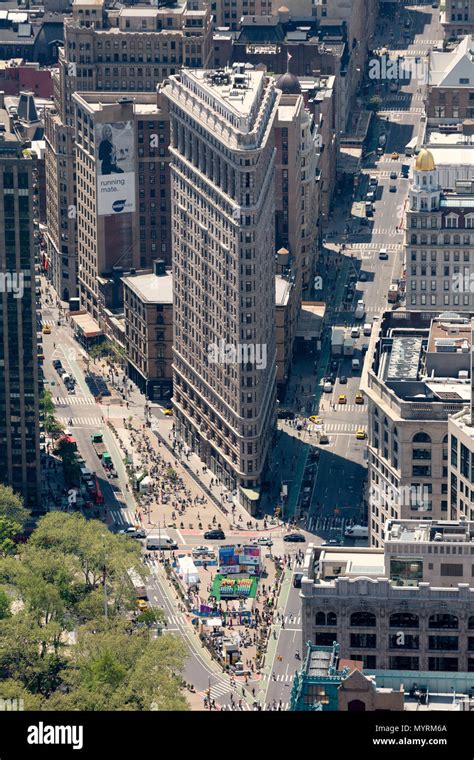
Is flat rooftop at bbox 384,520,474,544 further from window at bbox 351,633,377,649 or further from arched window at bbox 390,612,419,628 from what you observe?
window at bbox 351,633,377,649

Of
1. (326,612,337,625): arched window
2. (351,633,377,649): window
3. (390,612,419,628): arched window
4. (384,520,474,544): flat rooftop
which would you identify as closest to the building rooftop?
(384,520,474,544): flat rooftop

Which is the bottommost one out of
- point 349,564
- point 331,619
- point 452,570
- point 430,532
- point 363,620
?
point 331,619

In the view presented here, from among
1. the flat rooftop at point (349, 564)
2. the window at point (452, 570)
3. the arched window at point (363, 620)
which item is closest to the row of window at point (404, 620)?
the arched window at point (363, 620)

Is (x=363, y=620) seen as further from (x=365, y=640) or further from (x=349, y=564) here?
(x=349, y=564)

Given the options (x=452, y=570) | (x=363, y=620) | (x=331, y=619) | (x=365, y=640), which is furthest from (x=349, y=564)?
(x=452, y=570)

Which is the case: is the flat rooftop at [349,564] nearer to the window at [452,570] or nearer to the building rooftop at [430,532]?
the building rooftop at [430,532]

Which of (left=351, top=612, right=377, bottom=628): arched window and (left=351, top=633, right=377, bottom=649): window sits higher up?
(left=351, top=612, right=377, bottom=628): arched window
